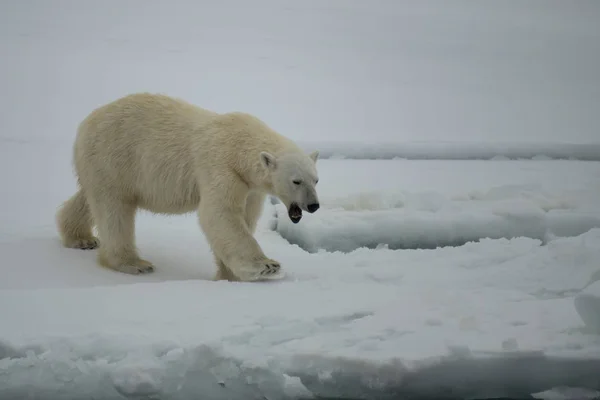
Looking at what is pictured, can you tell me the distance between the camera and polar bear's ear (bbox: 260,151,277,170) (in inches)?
130

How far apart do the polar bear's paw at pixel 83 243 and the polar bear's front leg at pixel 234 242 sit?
3.44ft

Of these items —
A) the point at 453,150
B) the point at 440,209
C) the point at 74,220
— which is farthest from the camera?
the point at 453,150

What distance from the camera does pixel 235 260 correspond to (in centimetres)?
328

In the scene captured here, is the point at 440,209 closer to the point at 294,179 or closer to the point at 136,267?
the point at 294,179

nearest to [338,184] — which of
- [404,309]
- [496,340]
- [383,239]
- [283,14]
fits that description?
[383,239]

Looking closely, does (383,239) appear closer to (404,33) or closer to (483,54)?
(483,54)

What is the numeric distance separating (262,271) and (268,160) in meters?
0.54

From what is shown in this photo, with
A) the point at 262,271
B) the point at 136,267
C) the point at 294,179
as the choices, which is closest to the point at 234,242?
the point at 262,271

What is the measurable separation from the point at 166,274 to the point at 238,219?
0.60 meters

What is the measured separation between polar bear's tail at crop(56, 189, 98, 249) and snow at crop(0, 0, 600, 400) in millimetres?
106

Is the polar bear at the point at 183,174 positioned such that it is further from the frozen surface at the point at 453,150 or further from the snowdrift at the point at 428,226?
the frozen surface at the point at 453,150

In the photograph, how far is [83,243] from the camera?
412 centimetres

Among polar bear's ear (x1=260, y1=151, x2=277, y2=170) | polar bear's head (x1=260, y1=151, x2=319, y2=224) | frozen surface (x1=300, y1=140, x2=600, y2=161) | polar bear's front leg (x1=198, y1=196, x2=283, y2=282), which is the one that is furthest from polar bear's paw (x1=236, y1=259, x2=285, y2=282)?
frozen surface (x1=300, y1=140, x2=600, y2=161)

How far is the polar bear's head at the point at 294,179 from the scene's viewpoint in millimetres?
3236
